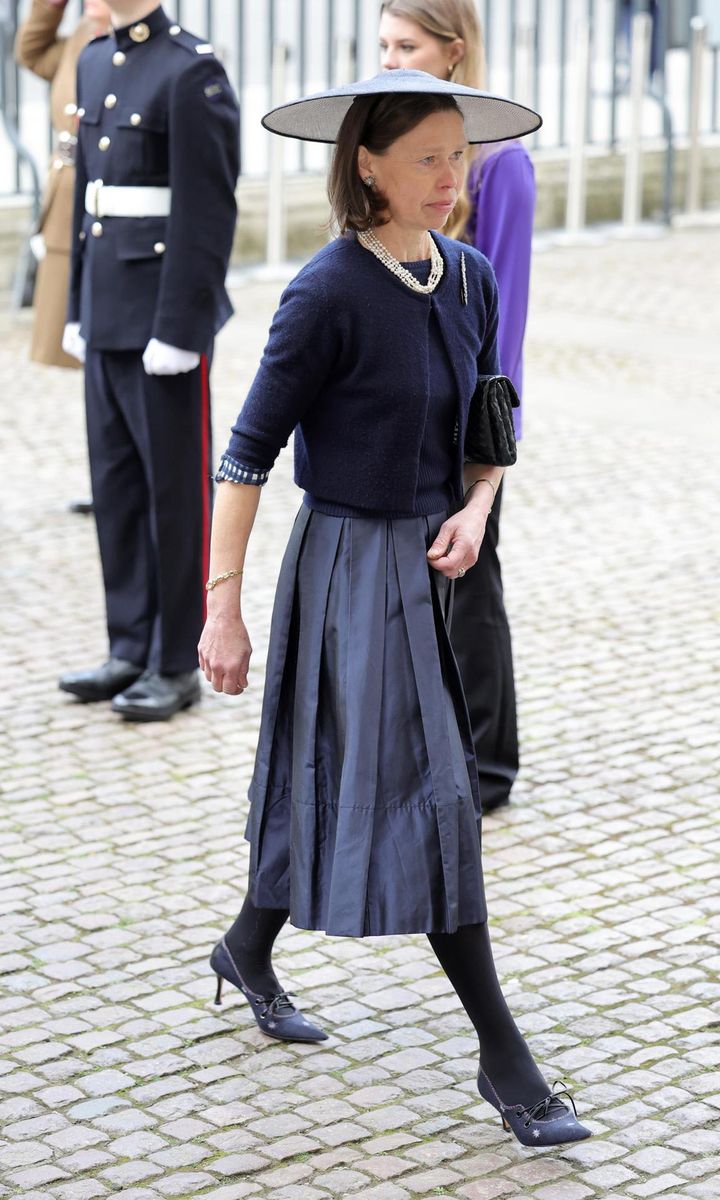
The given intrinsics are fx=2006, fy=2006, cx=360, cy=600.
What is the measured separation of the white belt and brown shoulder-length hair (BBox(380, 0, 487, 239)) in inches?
45.3

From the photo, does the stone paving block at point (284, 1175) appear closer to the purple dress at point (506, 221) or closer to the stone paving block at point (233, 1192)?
the stone paving block at point (233, 1192)

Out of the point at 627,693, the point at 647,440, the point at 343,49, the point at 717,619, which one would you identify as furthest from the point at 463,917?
the point at 343,49

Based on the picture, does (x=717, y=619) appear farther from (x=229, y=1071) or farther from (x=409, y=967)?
(x=229, y=1071)

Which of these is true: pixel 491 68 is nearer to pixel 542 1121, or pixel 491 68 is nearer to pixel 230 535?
pixel 230 535

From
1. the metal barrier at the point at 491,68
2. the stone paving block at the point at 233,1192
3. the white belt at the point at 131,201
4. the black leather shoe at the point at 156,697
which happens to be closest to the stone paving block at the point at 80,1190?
the stone paving block at the point at 233,1192


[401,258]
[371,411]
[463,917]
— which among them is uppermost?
[401,258]

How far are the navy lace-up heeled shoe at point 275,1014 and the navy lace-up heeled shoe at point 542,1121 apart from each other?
18.6 inches

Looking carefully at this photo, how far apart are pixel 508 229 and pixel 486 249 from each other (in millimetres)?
68

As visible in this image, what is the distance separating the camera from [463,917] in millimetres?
3242

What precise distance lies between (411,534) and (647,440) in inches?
218

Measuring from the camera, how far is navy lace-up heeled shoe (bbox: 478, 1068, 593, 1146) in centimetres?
328

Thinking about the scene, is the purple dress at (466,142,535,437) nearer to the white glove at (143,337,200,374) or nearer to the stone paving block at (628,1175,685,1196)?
the white glove at (143,337,200,374)

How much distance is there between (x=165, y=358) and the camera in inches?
207

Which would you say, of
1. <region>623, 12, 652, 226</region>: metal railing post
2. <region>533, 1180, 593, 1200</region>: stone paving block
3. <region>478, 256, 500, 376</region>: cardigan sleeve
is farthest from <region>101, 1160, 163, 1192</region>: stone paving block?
<region>623, 12, 652, 226</region>: metal railing post
